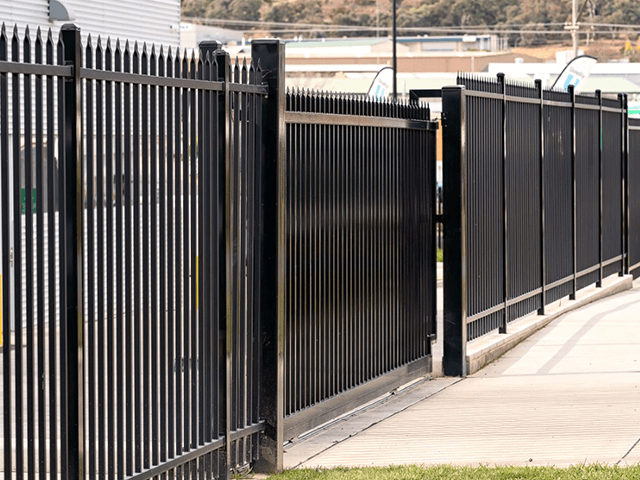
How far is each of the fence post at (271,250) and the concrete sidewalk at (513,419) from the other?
0.39 metres

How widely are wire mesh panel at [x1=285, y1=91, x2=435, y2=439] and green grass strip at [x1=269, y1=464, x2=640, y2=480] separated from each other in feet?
2.01

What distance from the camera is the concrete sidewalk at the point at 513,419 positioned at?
6.79m

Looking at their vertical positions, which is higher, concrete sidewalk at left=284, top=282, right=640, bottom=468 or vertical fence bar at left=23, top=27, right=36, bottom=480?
vertical fence bar at left=23, top=27, right=36, bottom=480

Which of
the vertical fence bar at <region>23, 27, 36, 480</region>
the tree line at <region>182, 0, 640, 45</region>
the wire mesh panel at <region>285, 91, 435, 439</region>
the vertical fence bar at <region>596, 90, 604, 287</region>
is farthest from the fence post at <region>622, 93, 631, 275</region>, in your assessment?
the tree line at <region>182, 0, 640, 45</region>

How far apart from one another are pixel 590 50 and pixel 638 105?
348 feet

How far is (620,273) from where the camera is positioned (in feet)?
54.1

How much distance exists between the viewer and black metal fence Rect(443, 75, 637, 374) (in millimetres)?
9570

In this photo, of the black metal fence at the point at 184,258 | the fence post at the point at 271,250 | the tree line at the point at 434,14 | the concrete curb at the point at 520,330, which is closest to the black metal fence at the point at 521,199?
the concrete curb at the point at 520,330

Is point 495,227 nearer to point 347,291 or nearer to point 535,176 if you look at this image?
point 535,176

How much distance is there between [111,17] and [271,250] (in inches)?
534

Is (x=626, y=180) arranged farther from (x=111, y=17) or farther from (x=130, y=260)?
(x=130, y=260)

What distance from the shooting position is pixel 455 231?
9539mm

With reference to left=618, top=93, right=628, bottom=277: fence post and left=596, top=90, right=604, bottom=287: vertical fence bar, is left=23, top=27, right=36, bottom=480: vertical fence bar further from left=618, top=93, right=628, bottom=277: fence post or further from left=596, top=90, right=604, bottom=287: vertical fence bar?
left=618, top=93, right=628, bottom=277: fence post

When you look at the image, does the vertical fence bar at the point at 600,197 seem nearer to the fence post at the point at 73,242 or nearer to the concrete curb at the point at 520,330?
the concrete curb at the point at 520,330
